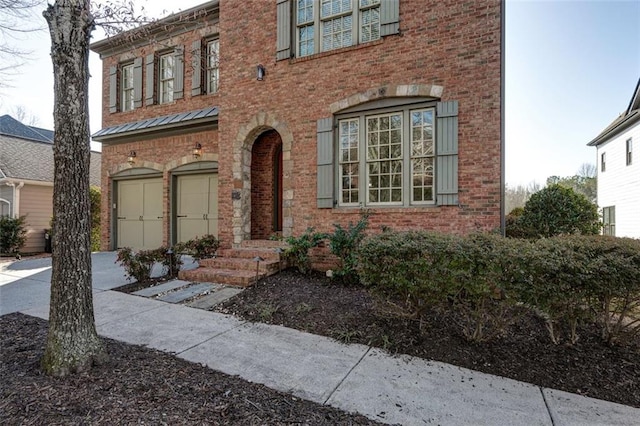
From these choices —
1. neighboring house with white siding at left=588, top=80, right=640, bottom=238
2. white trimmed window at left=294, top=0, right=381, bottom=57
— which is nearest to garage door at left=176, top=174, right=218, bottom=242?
white trimmed window at left=294, top=0, right=381, bottom=57

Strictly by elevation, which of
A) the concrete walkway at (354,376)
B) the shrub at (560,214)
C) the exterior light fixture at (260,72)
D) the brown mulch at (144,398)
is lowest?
the concrete walkway at (354,376)

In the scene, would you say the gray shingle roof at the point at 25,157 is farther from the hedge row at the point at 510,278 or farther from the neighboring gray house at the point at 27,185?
the hedge row at the point at 510,278

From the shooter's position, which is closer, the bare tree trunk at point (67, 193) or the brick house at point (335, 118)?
the bare tree trunk at point (67, 193)

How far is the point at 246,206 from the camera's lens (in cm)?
738

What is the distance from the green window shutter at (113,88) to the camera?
10.3m

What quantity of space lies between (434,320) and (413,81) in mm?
4047

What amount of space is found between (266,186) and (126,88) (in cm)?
633

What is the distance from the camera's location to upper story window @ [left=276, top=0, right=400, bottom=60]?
5.95 meters

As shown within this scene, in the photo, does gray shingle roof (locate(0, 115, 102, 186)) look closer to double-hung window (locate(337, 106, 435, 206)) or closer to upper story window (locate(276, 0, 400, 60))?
upper story window (locate(276, 0, 400, 60))

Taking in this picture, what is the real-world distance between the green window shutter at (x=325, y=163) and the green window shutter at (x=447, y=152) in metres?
1.95

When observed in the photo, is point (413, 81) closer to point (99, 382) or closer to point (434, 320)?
point (434, 320)

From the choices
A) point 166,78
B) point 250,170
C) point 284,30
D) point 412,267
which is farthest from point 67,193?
point 166,78

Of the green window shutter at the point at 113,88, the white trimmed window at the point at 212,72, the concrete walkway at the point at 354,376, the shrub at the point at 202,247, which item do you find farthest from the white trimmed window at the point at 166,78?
the concrete walkway at the point at 354,376

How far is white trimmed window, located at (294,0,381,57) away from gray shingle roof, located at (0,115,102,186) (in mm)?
11341
